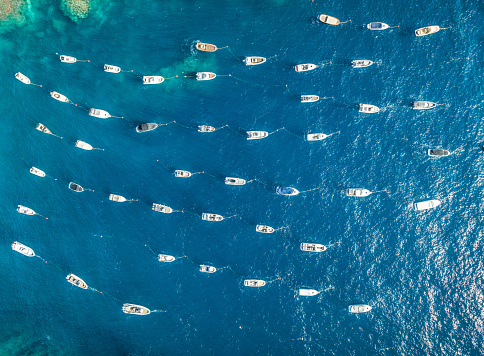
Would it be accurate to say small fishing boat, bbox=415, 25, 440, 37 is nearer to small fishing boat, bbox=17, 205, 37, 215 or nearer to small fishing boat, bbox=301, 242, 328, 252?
small fishing boat, bbox=301, 242, 328, 252

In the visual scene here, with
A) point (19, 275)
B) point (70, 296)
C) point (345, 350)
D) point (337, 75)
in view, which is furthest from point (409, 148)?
point (19, 275)

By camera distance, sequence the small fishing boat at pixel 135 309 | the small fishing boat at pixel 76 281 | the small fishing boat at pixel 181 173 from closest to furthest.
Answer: the small fishing boat at pixel 135 309 → the small fishing boat at pixel 181 173 → the small fishing boat at pixel 76 281

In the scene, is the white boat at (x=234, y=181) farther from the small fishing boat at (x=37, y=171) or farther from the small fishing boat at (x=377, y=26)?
the small fishing boat at (x=377, y=26)

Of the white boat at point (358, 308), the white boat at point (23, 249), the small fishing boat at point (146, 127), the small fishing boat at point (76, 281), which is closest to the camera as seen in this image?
the white boat at point (358, 308)

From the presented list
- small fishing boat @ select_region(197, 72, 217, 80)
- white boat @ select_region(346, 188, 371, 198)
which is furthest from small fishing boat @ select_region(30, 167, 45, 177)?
white boat @ select_region(346, 188, 371, 198)

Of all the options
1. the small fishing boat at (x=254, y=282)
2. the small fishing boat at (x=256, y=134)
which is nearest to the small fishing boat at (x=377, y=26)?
the small fishing boat at (x=256, y=134)
